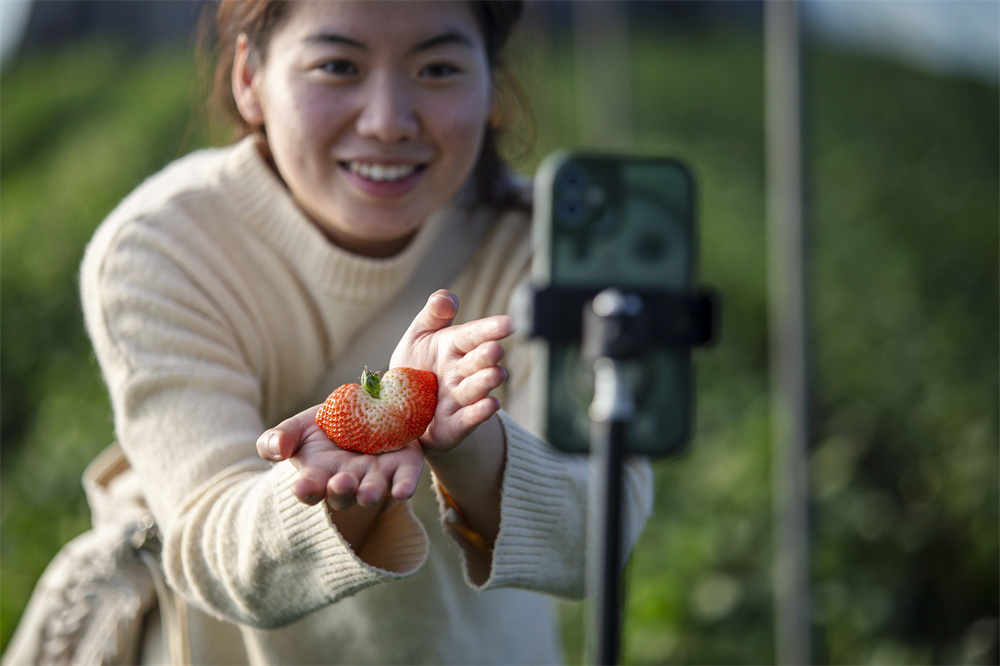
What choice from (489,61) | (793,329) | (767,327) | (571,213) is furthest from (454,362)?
(767,327)

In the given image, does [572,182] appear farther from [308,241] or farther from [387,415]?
[308,241]

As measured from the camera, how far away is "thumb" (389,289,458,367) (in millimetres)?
599

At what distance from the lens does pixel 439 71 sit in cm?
74

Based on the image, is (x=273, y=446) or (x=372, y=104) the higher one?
(x=372, y=104)

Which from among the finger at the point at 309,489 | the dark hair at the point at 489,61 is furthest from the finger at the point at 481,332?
the dark hair at the point at 489,61

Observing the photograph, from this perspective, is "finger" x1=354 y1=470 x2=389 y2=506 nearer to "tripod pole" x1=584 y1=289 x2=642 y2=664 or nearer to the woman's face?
"tripod pole" x1=584 y1=289 x2=642 y2=664

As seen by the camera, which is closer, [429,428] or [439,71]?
[429,428]

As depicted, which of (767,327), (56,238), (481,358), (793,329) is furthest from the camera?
(767,327)

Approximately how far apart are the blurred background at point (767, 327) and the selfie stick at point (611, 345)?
1.89ft

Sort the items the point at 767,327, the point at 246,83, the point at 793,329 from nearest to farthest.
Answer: the point at 246,83
the point at 793,329
the point at 767,327

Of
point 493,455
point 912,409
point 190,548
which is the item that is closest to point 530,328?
point 493,455

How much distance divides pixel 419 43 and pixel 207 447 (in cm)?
35

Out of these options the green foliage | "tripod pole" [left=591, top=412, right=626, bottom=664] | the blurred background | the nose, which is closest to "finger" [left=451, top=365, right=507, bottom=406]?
"tripod pole" [left=591, top=412, right=626, bottom=664]

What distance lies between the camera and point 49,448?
2854 mm
